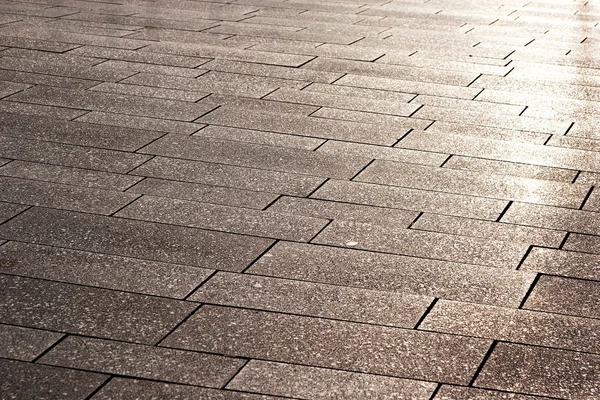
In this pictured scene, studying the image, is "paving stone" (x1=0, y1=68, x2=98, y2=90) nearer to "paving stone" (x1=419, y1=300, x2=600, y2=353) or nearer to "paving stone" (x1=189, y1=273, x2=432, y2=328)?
"paving stone" (x1=189, y1=273, x2=432, y2=328)

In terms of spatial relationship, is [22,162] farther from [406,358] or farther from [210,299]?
[406,358]

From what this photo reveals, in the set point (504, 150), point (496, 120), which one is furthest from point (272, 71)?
point (504, 150)

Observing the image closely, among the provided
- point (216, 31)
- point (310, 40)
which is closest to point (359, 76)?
point (310, 40)

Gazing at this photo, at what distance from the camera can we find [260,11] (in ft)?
41.3

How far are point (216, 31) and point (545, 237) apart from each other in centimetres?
625

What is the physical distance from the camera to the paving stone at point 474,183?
6500 mm

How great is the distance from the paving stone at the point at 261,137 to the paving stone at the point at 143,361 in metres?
3.12

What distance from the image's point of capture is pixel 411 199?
6.41 metres

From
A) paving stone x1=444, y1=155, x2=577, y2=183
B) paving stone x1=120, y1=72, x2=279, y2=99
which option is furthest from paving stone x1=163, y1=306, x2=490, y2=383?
paving stone x1=120, y1=72, x2=279, y2=99

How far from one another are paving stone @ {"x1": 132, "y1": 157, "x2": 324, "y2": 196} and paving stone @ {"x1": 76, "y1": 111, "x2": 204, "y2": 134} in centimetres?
74

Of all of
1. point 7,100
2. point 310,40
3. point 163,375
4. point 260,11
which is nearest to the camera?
point 163,375

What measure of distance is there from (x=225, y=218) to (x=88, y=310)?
4.50ft

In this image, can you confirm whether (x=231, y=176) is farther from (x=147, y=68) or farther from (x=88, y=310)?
(x=147, y=68)

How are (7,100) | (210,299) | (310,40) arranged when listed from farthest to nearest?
(310,40)
(7,100)
(210,299)
